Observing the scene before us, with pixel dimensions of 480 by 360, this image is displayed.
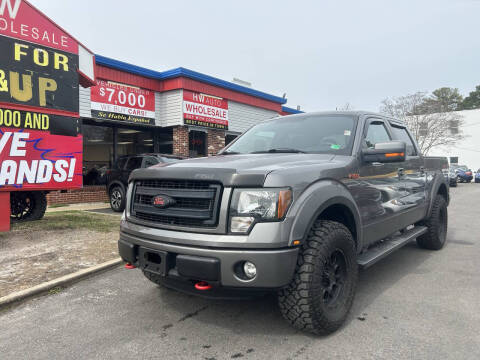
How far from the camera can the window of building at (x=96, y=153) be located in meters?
12.5

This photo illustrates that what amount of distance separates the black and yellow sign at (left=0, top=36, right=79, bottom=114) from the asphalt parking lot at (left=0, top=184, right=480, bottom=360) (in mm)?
4357

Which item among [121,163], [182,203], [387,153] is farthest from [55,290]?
[121,163]

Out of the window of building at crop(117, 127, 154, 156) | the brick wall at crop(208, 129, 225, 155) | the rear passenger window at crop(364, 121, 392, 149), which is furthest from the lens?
the brick wall at crop(208, 129, 225, 155)

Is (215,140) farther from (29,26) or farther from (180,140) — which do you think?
(29,26)

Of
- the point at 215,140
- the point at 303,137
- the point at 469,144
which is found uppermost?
the point at 469,144

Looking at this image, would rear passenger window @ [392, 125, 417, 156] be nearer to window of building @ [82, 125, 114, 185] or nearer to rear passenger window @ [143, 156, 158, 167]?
rear passenger window @ [143, 156, 158, 167]

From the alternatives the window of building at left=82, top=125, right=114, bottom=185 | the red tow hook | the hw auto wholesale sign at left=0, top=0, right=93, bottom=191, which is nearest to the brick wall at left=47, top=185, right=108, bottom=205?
the window of building at left=82, top=125, right=114, bottom=185

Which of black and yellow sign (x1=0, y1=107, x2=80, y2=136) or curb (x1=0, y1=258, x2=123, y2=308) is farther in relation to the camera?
black and yellow sign (x1=0, y1=107, x2=80, y2=136)

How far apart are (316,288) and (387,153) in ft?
4.98

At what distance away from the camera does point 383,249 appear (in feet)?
12.2

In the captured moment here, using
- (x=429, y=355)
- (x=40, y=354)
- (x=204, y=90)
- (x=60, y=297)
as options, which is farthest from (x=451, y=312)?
(x=204, y=90)

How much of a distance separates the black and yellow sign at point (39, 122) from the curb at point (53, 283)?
3.67 m

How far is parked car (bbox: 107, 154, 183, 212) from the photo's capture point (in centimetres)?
934

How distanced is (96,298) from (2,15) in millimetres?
5770
